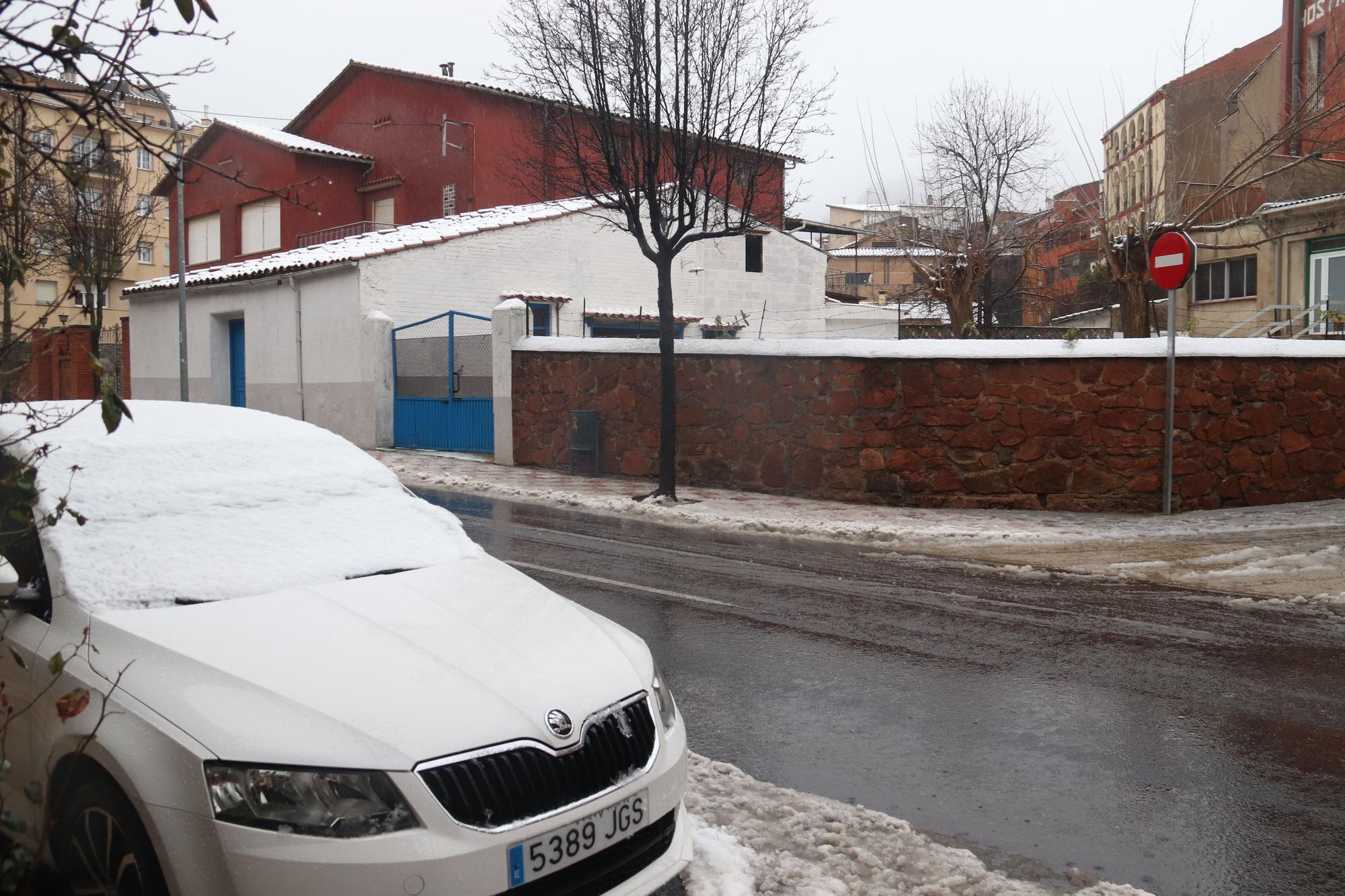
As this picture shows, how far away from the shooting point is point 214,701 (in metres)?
2.90

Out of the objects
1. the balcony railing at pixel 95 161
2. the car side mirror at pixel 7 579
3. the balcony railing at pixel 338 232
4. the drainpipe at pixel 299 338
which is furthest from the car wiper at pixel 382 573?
the balcony railing at pixel 338 232

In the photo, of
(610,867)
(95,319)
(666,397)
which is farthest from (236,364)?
(610,867)

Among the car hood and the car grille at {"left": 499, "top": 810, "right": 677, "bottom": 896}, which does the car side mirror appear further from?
the car grille at {"left": 499, "top": 810, "right": 677, "bottom": 896}

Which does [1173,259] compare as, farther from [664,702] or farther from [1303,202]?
[1303,202]

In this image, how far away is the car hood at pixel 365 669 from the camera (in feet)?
9.30

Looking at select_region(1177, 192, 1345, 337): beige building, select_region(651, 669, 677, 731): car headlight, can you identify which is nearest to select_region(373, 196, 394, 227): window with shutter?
select_region(1177, 192, 1345, 337): beige building

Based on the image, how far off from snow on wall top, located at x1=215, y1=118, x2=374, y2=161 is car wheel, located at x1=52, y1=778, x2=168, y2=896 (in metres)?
31.3

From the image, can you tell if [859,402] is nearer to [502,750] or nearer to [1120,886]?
[1120,886]

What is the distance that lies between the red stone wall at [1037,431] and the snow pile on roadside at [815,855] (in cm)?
935

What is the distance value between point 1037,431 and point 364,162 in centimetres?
2591

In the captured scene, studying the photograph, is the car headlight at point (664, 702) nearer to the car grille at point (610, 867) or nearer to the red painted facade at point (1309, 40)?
the car grille at point (610, 867)

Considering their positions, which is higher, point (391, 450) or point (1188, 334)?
point (1188, 334)

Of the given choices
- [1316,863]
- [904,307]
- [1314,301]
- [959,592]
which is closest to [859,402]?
[959,592]

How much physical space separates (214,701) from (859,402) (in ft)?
37.2
